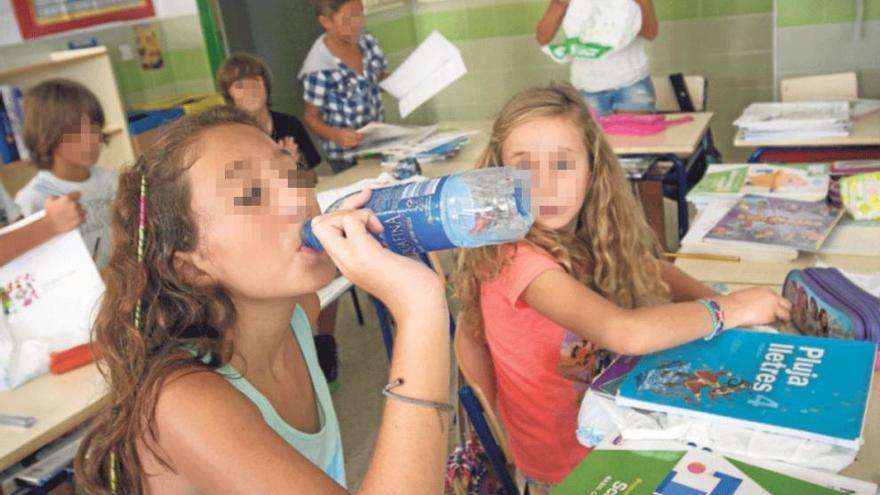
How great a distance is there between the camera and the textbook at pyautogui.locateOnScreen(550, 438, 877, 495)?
3.02 ft

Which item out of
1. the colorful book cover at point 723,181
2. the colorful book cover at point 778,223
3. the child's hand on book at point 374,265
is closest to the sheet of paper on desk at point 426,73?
the colorful book cover at point 723,181

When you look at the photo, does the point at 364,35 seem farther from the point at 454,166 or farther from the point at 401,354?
the point at 401,354

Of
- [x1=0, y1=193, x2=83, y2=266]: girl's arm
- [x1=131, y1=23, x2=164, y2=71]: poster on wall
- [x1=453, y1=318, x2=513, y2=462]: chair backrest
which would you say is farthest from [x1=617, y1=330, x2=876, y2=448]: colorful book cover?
[x1=131, y1=23, x2=164, y2=71]: poster on wall

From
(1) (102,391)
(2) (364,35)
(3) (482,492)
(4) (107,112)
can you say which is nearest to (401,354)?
(3) (482,492)

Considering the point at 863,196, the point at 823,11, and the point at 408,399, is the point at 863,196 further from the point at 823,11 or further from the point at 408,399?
the point at 823,11

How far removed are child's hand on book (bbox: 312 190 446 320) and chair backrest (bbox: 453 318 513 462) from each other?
1.66ft

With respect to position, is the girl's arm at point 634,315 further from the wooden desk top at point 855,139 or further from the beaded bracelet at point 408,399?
the wooden desk top at point 855,139

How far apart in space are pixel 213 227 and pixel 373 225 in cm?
20

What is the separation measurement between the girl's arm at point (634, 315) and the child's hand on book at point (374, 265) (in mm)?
485

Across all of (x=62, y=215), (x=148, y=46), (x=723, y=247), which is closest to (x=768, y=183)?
(x=723, y=247)

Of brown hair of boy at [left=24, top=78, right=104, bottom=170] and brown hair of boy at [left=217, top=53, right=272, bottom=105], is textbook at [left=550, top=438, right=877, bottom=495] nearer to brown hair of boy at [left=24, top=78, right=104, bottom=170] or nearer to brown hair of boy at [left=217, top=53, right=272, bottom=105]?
brown hair of boy at [left=24, top=78, right=104, bottom=170]

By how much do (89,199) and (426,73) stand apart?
4.82 ft

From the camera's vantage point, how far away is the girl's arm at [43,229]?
5.98 ft

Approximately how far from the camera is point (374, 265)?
0.84m
